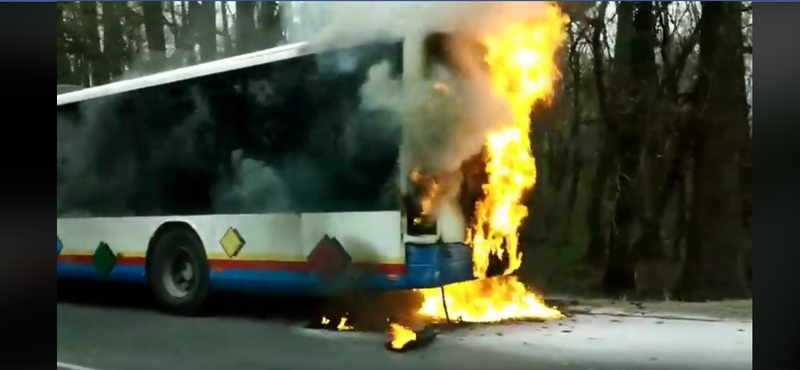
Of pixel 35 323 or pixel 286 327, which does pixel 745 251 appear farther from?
pixel 35 323

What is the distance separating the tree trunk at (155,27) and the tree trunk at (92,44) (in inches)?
7.6

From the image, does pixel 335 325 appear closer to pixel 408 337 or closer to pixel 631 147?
pixel 408 337

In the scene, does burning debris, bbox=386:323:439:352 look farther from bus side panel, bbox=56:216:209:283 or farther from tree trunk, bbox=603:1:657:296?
bus side panel, bbox=56:216:209:283

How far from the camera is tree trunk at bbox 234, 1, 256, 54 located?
2.95 meters

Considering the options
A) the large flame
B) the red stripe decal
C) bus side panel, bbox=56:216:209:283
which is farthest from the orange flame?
bus side panel, bbox=56:216:209:283

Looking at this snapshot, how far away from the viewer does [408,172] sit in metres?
2.87

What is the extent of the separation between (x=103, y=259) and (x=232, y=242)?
0.55m

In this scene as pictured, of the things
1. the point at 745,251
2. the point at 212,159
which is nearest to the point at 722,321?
the point at 745,251

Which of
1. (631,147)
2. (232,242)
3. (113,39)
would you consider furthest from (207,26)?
(631,147)

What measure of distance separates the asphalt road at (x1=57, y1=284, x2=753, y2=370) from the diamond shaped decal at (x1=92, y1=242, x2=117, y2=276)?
0.15m

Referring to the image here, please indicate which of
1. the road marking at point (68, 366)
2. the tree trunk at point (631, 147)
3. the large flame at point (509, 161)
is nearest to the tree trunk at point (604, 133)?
the tree trunk at point (631, 147)

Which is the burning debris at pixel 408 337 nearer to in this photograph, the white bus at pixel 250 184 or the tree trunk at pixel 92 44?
the white bus at pixel 250 184

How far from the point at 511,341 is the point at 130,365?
148 centimetres

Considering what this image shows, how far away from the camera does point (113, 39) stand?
9.92ft
